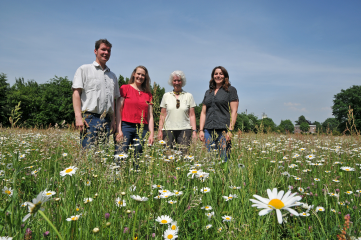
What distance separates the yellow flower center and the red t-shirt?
328cm

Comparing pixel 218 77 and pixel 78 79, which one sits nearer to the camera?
pixel 78 79

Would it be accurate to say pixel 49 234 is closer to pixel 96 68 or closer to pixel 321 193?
pixel 96 68

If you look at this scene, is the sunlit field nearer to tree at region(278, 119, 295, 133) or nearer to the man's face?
the man's face

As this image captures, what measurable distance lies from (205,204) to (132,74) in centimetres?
318

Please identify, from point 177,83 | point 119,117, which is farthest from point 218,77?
point 119,117

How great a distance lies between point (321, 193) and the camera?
2.57 metres

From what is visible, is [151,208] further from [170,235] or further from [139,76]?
[139,76]

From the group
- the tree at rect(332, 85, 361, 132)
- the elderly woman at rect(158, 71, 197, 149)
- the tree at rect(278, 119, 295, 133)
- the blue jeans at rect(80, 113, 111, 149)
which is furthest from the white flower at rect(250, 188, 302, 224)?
the tree at rect(332, 85, 361, 132)

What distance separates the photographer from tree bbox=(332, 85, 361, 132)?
165 ft

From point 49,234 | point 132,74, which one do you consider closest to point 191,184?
point 49,234

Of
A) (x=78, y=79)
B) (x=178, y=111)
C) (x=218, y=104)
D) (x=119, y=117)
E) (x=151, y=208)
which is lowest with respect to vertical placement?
(x=151, y=208)

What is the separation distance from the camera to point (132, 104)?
402cm

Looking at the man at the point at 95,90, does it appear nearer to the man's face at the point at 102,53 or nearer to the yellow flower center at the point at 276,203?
the man's face at the point at 102,53

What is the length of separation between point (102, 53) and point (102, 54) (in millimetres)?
16
